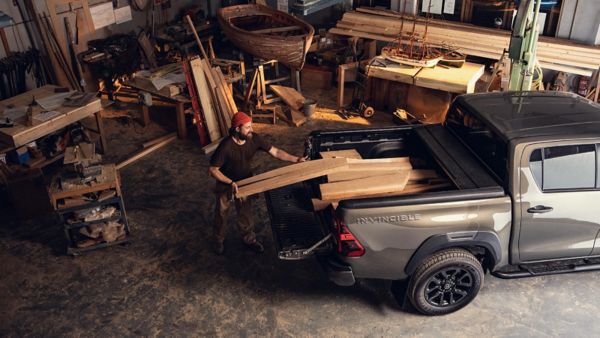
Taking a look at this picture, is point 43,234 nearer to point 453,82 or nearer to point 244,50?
point 244,50

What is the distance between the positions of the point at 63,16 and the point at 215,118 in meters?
4.21

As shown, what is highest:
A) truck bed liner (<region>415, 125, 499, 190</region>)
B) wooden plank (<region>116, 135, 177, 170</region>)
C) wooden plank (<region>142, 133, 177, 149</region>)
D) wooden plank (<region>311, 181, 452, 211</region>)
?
truck bed liner (<region>415, 125, 499, 190</region>)

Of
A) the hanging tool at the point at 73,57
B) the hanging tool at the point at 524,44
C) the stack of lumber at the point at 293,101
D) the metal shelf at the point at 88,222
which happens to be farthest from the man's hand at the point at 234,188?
the hanging tool at the point at 73,57

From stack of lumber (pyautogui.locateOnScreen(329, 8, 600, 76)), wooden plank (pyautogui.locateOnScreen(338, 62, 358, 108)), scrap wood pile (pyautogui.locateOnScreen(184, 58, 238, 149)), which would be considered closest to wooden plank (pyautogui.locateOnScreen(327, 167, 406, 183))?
scrap wood pile (pyautogui.locateOnScreen(184, 58, 238, 149))

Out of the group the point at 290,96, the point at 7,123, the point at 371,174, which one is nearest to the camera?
the point at 371,174

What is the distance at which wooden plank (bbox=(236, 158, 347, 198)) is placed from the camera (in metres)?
5.84

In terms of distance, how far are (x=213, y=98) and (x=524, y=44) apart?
17.0 feet

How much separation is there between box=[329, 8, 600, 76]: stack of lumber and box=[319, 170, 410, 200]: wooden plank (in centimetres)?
604

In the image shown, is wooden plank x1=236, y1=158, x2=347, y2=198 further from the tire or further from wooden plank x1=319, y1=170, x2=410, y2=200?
the tire

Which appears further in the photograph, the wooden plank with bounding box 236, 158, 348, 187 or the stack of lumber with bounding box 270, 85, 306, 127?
the stack of lumber with bounding box 270, 85, 306, 127

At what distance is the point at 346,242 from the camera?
5.16m

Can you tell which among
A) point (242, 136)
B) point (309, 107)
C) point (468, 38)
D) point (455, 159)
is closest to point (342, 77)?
point (309, 107)

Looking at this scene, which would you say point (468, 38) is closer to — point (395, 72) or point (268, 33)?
point (395, 72)

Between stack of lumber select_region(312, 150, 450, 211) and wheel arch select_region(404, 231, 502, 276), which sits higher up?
stack of lumber select_region(312, 150, 450, 211)
